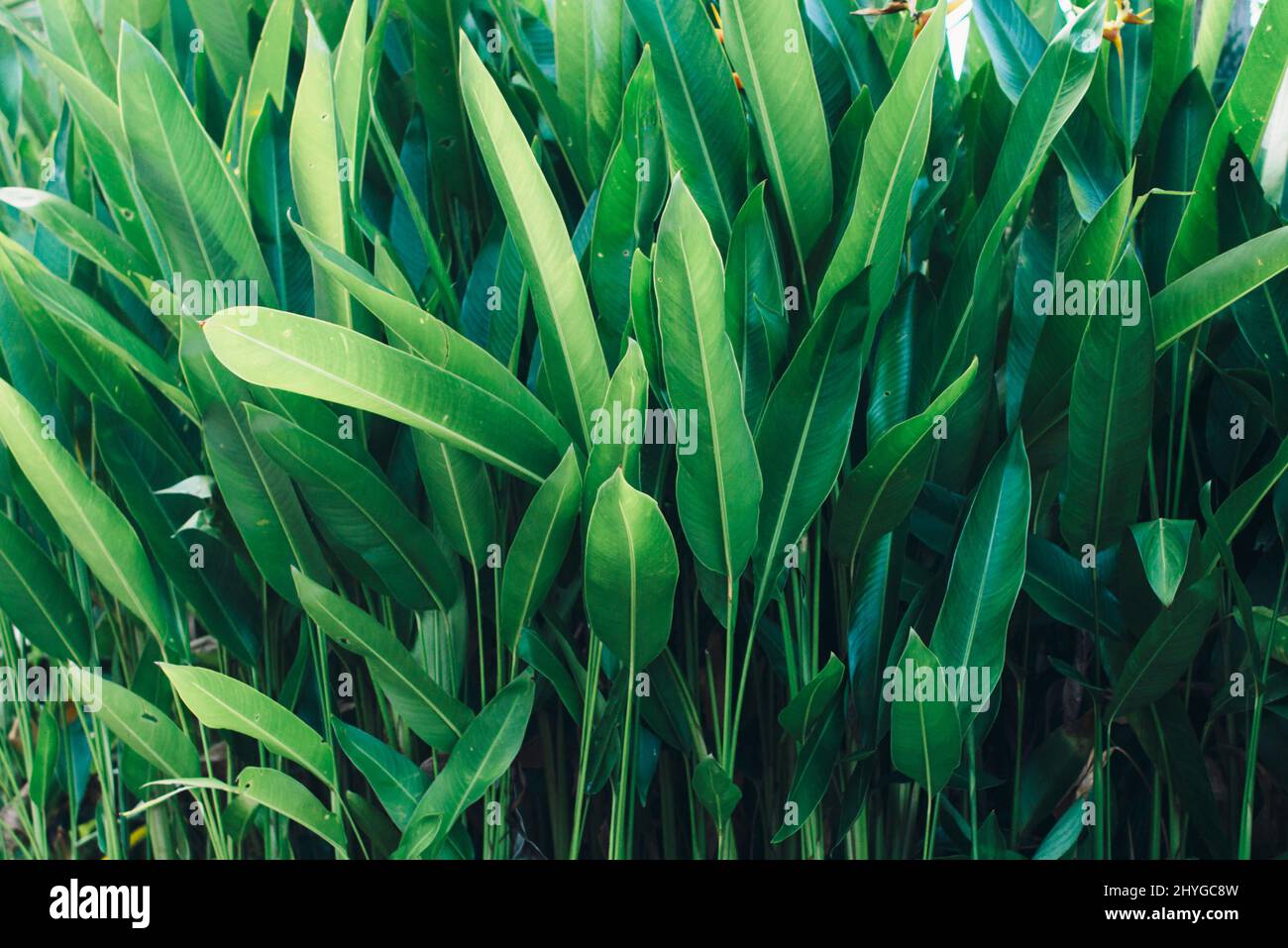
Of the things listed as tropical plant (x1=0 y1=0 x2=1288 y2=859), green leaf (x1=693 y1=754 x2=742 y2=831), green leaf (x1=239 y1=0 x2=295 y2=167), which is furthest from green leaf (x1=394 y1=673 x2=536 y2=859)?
green leaf (x1=239 y1=0 x2=295 y2=167)

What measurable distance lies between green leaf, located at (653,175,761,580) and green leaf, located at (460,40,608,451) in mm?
69

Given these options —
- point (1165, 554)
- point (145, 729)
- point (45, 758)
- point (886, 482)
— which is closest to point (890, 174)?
point (886, 482)

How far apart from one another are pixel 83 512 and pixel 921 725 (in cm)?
63

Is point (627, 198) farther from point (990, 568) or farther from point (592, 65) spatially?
point (990, 568)

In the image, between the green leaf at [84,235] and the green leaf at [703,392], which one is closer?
the green leaf at [703,392]

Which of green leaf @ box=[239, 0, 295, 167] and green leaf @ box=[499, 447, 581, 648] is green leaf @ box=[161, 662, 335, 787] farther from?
green leaf @ box=[239, 0, 295, 167]

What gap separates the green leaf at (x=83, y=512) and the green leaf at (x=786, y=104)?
567 millimetres

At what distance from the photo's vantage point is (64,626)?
78 centimetres

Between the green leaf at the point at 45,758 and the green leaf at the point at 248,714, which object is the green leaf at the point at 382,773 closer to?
the green leaf at the point at 248,714

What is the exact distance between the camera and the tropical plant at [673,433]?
2.09ft

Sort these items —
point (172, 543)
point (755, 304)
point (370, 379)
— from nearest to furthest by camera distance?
point (370, 379), point (755, 304), point (172, 543)

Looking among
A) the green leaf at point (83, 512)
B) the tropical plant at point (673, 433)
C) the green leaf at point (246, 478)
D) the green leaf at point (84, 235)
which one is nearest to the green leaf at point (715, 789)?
the tropical plant at point (673, 433)

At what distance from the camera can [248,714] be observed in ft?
2.13

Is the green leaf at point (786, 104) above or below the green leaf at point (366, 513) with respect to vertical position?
above
